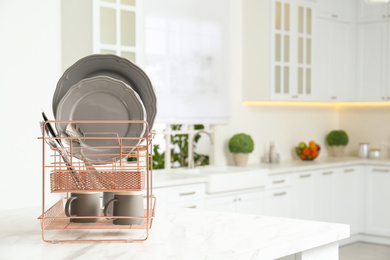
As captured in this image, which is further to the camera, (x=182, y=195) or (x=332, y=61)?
(x=332, y=61)

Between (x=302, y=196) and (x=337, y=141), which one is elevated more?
(x=337, y=141)

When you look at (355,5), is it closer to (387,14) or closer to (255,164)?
(387,14)

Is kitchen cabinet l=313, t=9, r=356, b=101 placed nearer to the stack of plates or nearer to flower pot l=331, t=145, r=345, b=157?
flower pot l=331, t=145, r=345, b=157

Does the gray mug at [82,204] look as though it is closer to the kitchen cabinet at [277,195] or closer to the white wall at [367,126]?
the kitchen cabinet at [277,195]

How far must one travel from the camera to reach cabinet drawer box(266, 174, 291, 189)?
5160mm

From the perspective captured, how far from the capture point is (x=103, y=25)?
4.04 metres

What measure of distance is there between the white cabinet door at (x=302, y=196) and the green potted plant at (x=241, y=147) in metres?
0.50

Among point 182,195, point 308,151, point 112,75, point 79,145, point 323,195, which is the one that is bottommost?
point 323,195

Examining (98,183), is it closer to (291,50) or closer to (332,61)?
(291,50)

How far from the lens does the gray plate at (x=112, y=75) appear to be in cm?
181

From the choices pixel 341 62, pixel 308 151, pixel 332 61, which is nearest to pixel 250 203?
pixel 308 151

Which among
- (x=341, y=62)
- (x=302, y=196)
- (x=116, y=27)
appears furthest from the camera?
(x=341, y=62)

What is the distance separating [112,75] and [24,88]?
210cm

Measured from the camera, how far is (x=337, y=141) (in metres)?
6.78
